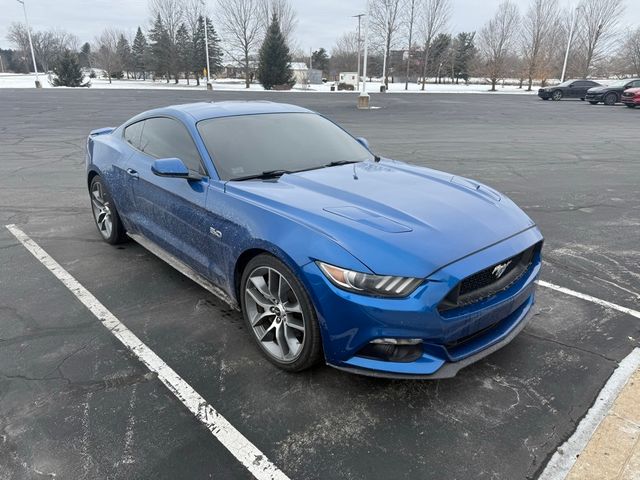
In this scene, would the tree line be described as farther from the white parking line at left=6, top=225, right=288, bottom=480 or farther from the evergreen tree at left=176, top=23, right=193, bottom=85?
the white parking line at left=6, top=225, right=288, bottom=480

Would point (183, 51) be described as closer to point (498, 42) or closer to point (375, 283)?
point (498, 42)

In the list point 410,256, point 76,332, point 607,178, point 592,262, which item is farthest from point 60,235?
point 607,178

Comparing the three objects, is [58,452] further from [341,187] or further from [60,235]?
[60,235]

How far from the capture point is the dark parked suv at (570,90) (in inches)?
→ 1321

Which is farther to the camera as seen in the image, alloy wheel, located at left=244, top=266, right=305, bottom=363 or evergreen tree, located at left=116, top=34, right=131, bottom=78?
evergreen tree, located at left=116, top=34, right=131, bottom=78

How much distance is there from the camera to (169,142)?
3.95 meters

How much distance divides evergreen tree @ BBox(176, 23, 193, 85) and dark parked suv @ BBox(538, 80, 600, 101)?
1919 inches

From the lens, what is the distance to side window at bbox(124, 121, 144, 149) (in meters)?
4.48

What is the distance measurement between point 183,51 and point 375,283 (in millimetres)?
70476

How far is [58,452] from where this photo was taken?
226cm

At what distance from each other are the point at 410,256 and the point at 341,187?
0.95 m

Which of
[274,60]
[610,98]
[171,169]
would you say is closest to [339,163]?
[171,169]

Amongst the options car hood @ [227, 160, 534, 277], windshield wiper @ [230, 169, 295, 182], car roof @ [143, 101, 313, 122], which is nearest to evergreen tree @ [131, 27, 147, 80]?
car roof @ [143, 101, 313, 122]

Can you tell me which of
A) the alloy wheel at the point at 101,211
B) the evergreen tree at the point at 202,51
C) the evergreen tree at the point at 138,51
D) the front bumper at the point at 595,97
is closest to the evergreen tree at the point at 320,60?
the evergreen tree at the point at 202,51
